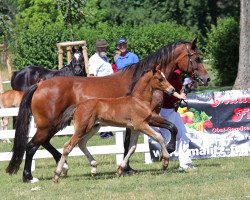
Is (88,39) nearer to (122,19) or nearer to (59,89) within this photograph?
(122,19)

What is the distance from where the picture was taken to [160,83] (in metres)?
12.6

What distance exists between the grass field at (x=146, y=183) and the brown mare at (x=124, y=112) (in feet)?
1.40

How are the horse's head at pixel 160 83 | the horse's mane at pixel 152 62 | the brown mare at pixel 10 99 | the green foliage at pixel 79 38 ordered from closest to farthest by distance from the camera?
the horse's head at pixel 160 83
the horse's mane at pixel 152 62
the brown mare at pixel 10 99
the green foliage at pixel 79 38

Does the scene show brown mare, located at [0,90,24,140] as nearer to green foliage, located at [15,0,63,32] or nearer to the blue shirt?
the blue shirt

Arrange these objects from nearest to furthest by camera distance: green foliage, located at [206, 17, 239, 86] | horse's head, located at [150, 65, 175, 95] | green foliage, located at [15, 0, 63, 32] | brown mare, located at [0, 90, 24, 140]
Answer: horse's head, located at [150, 65, 175, 95] < brown mare, located at [0, 90, 24, 140] < green foliage, located at [206, 17, 239, 86] < green foliage, located at [15, 0, 63, 32]

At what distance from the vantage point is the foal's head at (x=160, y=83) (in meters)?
12.6

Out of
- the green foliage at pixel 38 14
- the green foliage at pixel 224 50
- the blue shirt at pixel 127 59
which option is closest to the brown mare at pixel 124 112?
the blue shirt at pixel 127 59

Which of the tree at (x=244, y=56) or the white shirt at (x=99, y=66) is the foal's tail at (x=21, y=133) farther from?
the tree at (x=244, y=56)

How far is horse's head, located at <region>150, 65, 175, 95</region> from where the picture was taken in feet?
41.3

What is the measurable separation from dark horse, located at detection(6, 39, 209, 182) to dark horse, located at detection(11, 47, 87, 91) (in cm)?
539

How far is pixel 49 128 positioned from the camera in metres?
13.1

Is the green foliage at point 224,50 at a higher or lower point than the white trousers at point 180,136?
lower

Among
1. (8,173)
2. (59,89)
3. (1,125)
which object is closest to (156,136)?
(59,89)

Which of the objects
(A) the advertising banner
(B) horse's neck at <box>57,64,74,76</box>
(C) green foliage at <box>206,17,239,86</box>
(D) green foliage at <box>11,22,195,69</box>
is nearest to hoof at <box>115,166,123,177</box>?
(A) the advertising banner
